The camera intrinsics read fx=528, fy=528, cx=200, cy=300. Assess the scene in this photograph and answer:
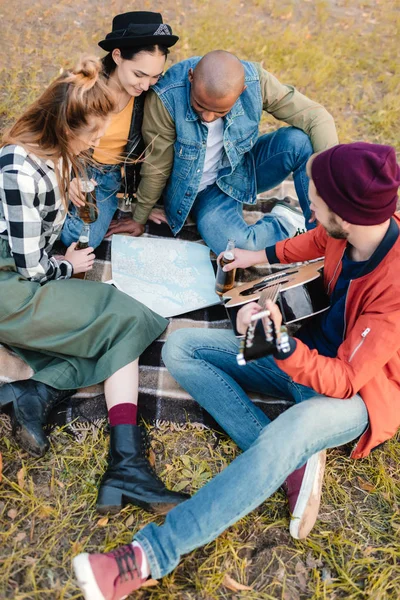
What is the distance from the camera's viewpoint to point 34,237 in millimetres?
2773

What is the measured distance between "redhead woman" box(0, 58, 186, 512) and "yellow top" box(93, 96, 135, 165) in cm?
74

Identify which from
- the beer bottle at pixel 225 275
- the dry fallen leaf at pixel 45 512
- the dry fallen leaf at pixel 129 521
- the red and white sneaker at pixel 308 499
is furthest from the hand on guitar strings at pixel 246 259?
the dry fallen leaf at pixel 45 512

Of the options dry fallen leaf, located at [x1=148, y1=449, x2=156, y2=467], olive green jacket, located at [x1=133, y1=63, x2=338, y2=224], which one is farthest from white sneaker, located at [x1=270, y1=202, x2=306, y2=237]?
dry fallen leaf, located at [x1=148, y1=449, x2=156, y2=467]

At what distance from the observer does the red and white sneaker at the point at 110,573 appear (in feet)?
6.97

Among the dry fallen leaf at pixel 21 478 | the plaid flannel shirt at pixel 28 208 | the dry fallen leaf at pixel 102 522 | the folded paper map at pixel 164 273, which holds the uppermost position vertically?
the plaid flannel shirt at pixel 28 208

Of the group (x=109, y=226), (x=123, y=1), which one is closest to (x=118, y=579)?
(x=109, y=226)

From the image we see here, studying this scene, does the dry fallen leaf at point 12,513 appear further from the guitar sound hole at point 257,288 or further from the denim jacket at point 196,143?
the denim jacket at point 196,143

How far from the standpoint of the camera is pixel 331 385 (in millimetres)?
2326

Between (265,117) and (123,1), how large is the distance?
262cm

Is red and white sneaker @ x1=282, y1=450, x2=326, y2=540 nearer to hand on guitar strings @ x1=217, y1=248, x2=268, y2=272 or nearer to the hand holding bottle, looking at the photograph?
hand on guitar strings @ x1=217, y1=248, x2=268, y2=272

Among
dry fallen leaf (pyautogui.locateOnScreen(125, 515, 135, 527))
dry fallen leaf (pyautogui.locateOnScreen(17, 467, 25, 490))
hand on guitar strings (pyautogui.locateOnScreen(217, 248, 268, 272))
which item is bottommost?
dry fallen leaf (pyautogui.locateOnScreen(125, 515, 135, 527))

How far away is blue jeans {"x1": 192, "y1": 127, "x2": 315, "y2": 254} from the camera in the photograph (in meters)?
3.88

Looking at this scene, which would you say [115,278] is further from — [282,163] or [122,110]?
[282,163]

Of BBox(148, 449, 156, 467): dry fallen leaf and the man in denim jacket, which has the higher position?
the man in denim jacket
